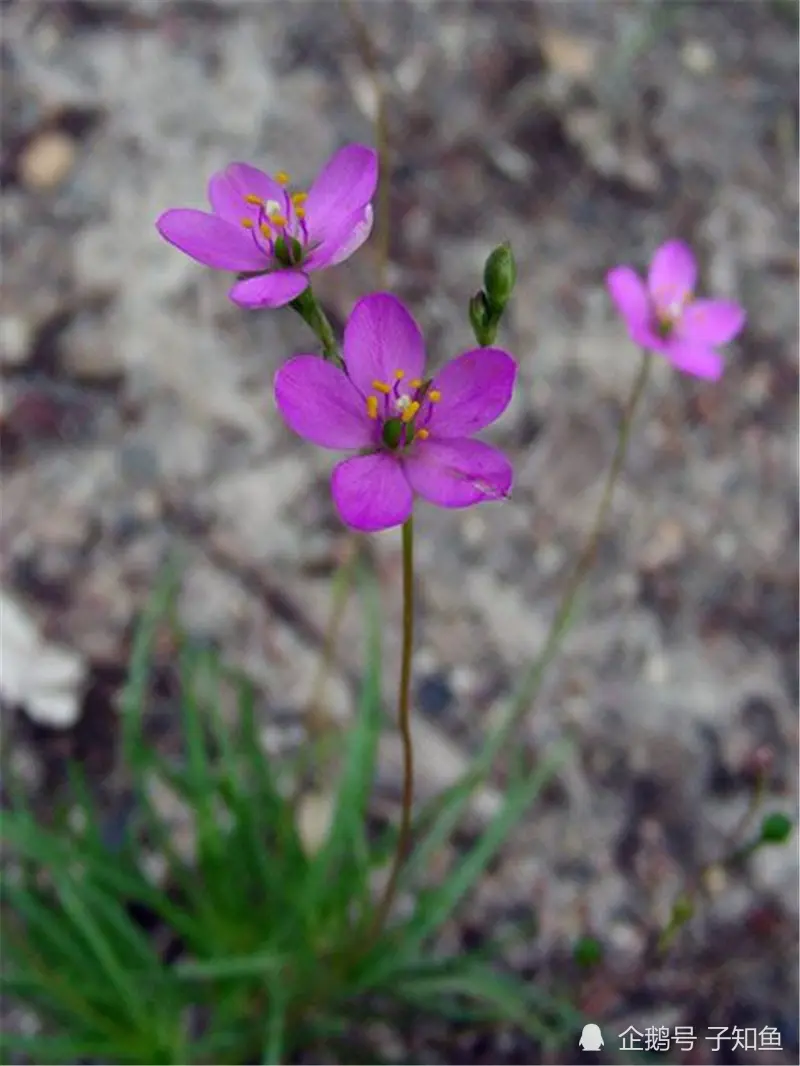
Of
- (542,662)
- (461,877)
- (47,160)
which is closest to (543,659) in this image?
(542,662)

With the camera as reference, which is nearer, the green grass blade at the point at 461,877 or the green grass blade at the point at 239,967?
the green grass blade at the point at 239,967

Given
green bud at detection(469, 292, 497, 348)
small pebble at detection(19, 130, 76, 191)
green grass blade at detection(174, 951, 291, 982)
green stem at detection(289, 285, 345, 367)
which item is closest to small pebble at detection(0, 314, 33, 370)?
small pebble at detection(19, 130, 76, 191)

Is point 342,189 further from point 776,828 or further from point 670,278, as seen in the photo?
point 776,828

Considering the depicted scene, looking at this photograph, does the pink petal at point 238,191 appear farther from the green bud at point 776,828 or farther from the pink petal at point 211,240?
the green bud at point 776,828

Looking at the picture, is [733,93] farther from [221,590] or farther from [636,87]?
[221,590]

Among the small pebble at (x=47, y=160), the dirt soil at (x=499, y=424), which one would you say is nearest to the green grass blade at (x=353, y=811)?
the dirt soil at (x=499, y=424)
